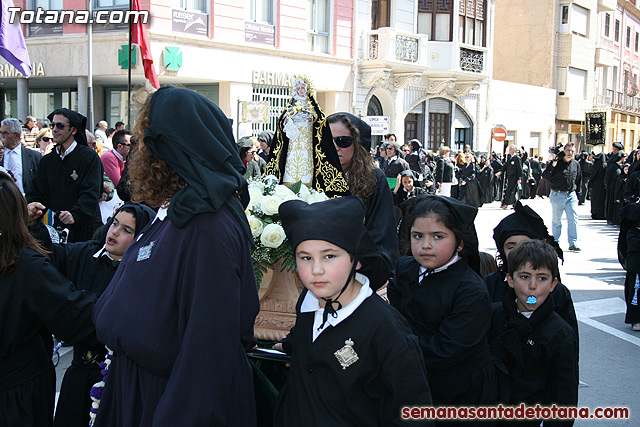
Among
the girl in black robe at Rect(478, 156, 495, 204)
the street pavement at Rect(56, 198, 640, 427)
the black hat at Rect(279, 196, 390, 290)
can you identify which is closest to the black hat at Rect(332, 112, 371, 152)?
the black hat at Rect(279, 196, 390, 290)

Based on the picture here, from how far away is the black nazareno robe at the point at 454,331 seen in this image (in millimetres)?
3074

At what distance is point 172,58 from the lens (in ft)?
58.8

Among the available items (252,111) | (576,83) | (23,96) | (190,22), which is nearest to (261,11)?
(190,22)

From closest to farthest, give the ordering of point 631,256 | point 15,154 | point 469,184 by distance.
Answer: point 631,256, point 15,154, point 469,184

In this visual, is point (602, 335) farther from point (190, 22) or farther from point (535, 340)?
point (190, 22)

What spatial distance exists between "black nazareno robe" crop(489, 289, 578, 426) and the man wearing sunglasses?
4.48m

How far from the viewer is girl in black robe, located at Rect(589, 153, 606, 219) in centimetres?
1892

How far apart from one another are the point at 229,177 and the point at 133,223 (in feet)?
5.50

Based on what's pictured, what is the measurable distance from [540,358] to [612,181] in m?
14.9

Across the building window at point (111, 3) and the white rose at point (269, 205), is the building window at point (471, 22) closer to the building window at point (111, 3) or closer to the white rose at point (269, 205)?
the building window at point (111, 3)

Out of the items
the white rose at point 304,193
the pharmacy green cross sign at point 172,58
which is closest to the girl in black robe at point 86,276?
the white rose at point 304,193

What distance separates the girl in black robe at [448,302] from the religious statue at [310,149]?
777 millimetres

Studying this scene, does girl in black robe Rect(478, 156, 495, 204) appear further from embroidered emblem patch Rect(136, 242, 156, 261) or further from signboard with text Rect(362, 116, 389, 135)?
embroidered emblem patch Rect(136, 242, 156, 261)

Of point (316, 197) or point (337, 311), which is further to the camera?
point (316, 197)
